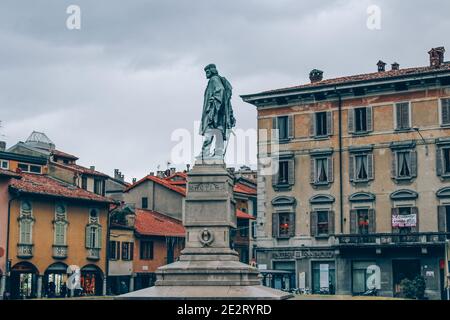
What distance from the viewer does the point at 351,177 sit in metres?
57.1

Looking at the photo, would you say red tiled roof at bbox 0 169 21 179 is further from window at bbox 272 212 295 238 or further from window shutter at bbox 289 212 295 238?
window shutter at bbox 289 212 295 238

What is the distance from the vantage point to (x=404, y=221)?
5466 centimetres

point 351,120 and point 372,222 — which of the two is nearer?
point 372,222

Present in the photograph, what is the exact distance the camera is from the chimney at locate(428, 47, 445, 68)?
189 ft

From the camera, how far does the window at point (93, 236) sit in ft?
201

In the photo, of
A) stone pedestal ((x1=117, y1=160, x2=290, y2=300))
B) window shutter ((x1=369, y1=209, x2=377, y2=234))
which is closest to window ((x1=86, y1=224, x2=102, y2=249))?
window shutter ((x1=369, y1=209, x2=377, y2=234))

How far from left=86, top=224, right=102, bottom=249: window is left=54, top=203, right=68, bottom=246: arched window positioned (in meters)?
2.51

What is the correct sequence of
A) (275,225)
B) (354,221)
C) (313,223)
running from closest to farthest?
(354,221), (313,223), (275,225)

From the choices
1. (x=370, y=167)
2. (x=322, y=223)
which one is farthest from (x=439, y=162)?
(x=322, y=223)

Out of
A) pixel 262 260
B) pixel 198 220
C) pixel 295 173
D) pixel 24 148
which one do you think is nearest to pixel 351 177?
pixel 295 173

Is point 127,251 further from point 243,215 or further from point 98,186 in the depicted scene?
point 243,215

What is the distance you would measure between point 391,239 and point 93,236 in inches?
832

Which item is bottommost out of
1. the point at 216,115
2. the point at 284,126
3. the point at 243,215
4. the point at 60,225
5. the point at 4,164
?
the point at 60,225

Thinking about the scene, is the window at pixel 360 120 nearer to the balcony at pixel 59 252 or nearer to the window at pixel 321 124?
the window at pixel 321 124
